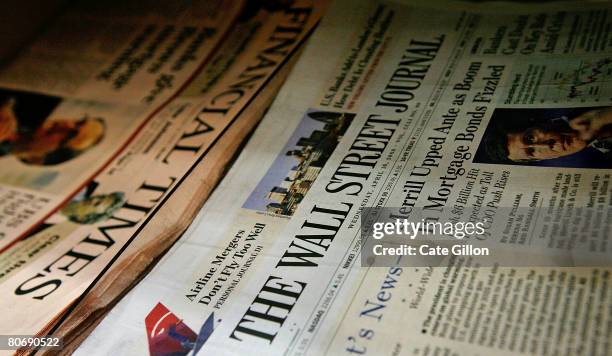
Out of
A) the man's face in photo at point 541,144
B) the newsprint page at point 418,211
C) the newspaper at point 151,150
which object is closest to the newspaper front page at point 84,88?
the newspaper at point 151,150

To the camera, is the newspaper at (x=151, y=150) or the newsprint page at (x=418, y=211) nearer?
the newsprint page at (x=418, y=211)

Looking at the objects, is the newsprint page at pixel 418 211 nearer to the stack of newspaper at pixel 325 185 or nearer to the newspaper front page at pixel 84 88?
the stack of newspaper at pixel 325 185

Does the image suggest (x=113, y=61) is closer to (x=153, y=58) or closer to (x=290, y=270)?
(x=153, y=58)

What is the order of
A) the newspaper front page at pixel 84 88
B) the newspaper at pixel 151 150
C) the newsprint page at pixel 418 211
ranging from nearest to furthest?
1. the newsprint page at pixel 418 211
2. the newspaper at pixel 151 150
3. the newspaper front page at pixel 84 88

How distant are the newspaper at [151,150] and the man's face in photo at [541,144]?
26cm

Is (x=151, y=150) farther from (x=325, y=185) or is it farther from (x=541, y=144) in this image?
(x=541, y=144)

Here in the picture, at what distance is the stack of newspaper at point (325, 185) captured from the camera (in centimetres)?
41

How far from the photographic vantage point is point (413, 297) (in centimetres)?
42

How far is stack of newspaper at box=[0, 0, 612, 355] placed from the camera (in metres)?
0.41

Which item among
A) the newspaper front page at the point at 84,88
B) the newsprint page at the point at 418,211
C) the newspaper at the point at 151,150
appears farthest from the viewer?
the newspaper front page at the point at 84,88

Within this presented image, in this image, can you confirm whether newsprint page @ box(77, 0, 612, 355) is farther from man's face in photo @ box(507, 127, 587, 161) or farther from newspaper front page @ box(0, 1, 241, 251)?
newspaper front page @ box(0, 1, 241, 251)

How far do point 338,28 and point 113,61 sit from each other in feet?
0.98

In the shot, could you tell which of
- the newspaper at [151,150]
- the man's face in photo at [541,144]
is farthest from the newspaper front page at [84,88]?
the man's face in photo at [541,144]

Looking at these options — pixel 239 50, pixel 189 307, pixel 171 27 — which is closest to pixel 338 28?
pixel 239 50
